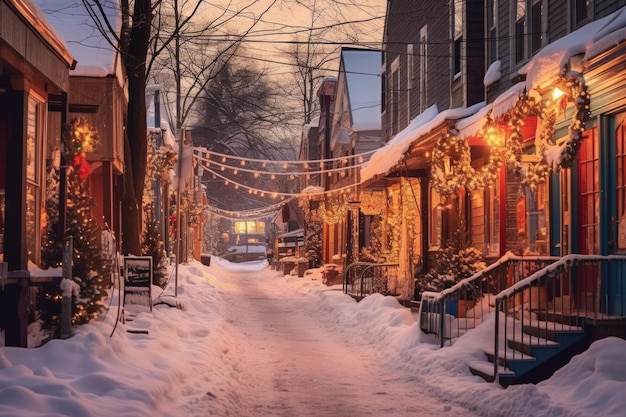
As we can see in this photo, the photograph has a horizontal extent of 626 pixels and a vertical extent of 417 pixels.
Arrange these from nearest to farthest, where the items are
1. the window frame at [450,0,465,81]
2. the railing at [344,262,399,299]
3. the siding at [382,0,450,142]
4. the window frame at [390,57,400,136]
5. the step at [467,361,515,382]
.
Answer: the step at [467,361,515,382]
the window frame at [450,0,465,81]
the siding at [382,0,450,142]
the railing at [344,262,399,299]
the window frame at [390,57,400,136]

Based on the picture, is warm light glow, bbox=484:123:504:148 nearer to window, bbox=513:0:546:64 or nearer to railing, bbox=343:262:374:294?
window, bbox=513:0:546:64

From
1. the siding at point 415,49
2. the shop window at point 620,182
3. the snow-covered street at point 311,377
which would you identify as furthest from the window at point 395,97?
the shop window at point 620,182

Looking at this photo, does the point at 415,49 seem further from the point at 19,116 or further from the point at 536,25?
the point at 19,116

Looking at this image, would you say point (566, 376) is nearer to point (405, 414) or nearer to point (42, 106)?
point (405, 414)

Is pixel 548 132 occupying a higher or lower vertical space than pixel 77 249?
higher

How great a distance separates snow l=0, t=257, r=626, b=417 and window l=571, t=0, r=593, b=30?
541 cm

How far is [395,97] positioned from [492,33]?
1095 cm

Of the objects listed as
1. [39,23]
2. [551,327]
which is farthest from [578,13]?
[39,23]

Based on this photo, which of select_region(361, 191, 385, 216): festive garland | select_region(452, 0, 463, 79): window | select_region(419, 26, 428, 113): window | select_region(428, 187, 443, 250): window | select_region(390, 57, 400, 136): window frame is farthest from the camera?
select_region(361, 191, 385, 216): festive garland

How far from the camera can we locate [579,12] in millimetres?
14984

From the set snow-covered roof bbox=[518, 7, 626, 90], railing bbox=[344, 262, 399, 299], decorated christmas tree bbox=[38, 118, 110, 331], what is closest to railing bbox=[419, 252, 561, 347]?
snow-covered roof bbox=[518, 7, 626, 90]

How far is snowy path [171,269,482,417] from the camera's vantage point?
33.6 feet

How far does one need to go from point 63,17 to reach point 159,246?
6.39 m

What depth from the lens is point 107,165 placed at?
813 inches
